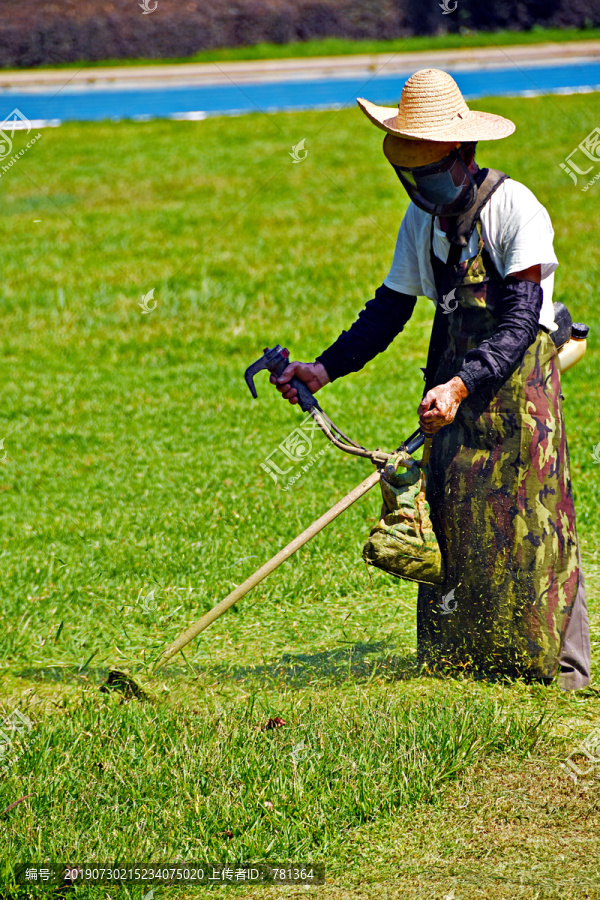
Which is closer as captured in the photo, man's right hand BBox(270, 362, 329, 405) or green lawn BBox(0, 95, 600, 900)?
green lawn BBox(0, 95, 600, 900)

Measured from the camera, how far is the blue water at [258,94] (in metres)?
18.0

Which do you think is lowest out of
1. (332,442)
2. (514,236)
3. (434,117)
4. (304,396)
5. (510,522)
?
(510,522)

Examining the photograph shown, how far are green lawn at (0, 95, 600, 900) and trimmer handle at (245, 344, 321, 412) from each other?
1.02m

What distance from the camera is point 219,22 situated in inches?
886

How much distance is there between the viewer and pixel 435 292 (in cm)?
336

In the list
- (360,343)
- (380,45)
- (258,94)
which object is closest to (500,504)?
(360,343)

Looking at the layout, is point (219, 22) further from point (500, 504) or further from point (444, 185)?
point (500, 504)

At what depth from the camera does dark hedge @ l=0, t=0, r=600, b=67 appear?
21500 millimetres

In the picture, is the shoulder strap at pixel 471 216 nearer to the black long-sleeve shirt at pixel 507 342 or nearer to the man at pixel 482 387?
the man at pixel 482 387

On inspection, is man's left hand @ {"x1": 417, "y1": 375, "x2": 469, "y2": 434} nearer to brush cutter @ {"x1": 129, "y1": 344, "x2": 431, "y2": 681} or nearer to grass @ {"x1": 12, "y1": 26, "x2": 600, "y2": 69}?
brush cutter @ {"x1": 129, "y1": 344, "x2": 431, "y2": 681}

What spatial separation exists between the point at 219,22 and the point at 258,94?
15.5 feet

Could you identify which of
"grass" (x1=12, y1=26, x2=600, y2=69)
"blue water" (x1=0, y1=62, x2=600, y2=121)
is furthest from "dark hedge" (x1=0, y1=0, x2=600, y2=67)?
"blue water" (x1=0, y1=62, x2=600, y2=121)

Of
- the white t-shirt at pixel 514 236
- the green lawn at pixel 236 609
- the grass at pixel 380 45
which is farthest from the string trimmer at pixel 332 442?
the grass at pixel 380 45

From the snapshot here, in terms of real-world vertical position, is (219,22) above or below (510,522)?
above
